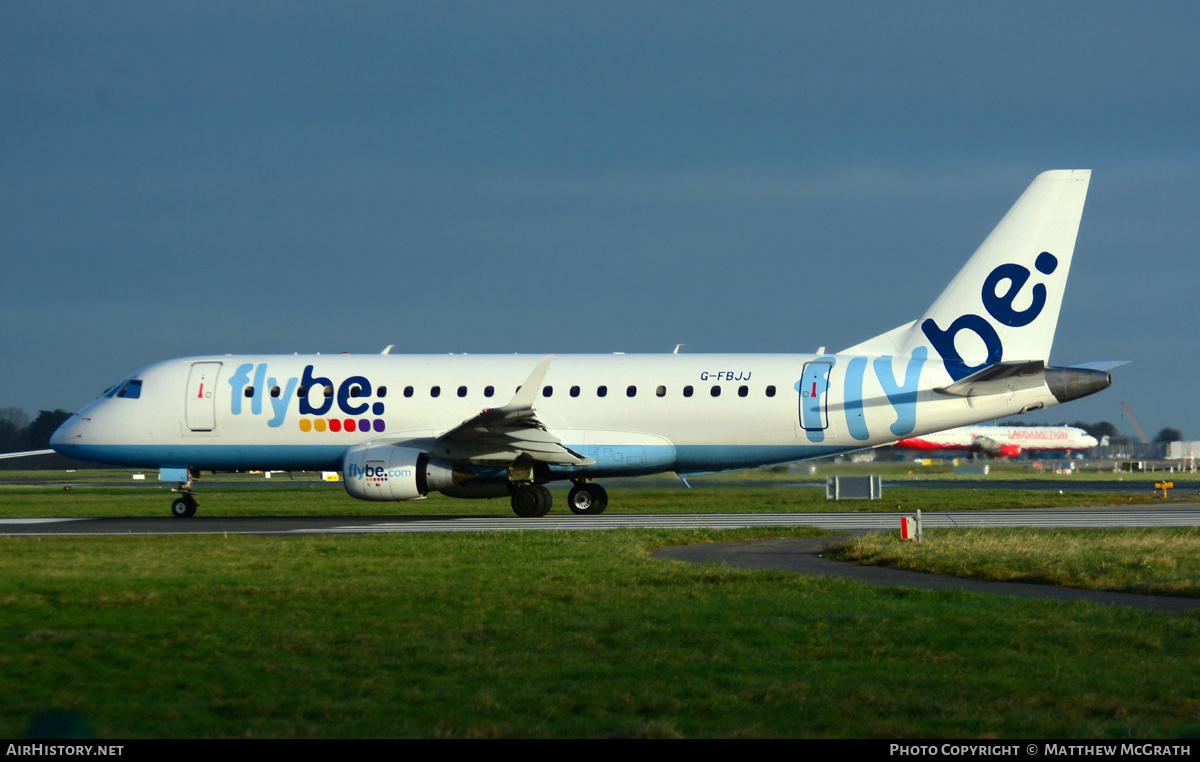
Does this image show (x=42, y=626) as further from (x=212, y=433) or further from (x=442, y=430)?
(x=212, y=433)

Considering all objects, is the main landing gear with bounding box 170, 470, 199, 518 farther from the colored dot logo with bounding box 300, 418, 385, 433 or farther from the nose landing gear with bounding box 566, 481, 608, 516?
the nose landing gear with bounding box 566, 481, 608, 516

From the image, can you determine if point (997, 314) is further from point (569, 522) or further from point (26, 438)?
point (26, 438)

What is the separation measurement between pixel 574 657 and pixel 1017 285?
20988mm

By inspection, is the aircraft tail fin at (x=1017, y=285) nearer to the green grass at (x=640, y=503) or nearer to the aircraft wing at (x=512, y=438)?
the green grass at (x=640, y=503)

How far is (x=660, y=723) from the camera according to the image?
6.64 meters

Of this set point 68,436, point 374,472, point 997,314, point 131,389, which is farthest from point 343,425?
point 997,314

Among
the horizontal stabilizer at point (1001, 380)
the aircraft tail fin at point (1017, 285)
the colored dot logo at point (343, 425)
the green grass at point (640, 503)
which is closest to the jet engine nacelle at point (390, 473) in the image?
the colored dot logo at point (343, 425)

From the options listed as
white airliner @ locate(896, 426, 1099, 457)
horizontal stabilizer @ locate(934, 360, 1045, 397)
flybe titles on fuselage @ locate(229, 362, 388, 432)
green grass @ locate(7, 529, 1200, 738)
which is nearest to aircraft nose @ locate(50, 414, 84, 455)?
flybe titles on fuselage @ locate(229, 362, 388, 432)

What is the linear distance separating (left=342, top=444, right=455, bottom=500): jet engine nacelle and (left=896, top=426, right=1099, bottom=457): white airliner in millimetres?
81083

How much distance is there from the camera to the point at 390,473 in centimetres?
2603

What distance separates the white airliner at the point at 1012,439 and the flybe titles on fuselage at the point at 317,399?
7953cm

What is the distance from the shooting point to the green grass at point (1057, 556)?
45.0 feet
